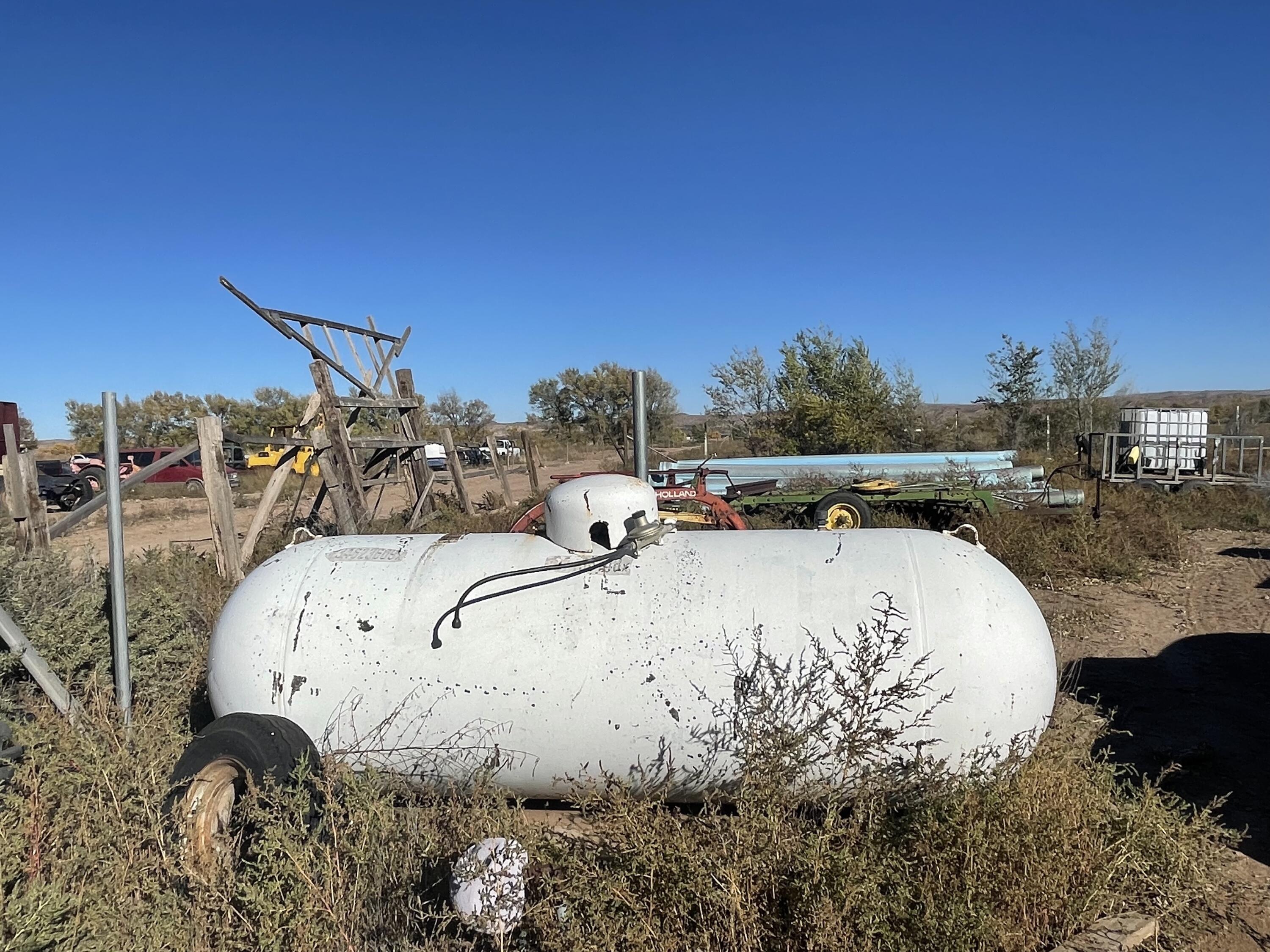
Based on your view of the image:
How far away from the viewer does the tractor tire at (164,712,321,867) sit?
3.28 m

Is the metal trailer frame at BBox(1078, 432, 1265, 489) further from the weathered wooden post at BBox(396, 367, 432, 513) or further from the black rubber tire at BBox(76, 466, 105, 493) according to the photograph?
the black rubber tire at BBox(76, 466, 105, 493)

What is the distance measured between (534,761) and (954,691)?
75.2 inches

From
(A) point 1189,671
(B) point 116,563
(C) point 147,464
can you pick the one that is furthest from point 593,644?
(C) point 147,464

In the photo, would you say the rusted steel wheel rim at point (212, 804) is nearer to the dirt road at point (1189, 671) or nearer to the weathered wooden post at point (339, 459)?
the dirt road at point (1189, 671)

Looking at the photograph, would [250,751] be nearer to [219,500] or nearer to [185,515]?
[219,500]

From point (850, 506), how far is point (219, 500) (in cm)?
727

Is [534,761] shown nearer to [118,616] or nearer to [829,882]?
[829,882]

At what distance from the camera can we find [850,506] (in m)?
10.1

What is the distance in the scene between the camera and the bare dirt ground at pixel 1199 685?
3.53m

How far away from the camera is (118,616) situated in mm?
4113

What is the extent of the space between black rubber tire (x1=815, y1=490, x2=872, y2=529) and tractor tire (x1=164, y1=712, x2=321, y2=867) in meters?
7.51

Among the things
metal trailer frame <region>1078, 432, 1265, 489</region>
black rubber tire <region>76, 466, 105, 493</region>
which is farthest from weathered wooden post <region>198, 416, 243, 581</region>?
metal trailer frame <region>1078, 432, 1265, 489</region>

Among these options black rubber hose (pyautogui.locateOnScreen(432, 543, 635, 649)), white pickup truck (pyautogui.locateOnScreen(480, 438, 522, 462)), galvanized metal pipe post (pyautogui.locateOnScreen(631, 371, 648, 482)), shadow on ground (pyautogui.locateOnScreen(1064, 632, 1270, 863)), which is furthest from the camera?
white pickup truck (pyautogui.locateOnScreen(480, 438, 522, 462))

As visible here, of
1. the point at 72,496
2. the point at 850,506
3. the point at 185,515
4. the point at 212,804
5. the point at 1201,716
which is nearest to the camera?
the point at 212,804
